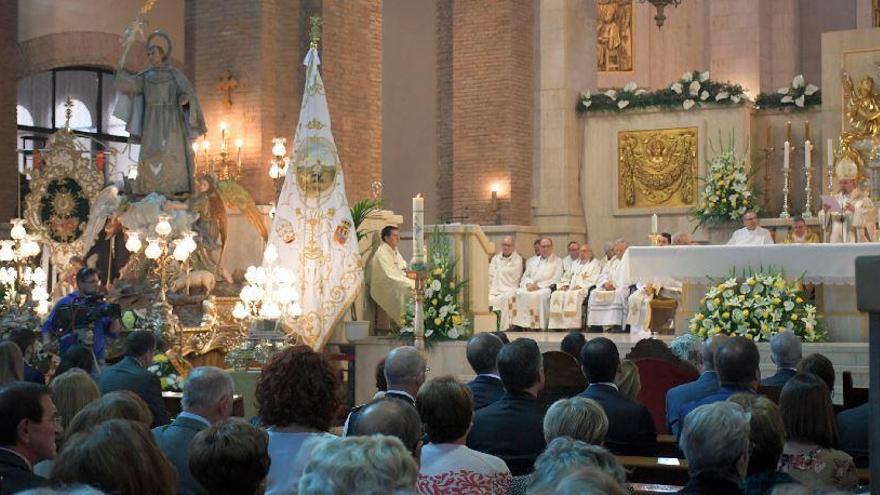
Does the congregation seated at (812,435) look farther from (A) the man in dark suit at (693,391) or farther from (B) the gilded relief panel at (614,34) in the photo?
(B) the gilded relief panel at (614,34)

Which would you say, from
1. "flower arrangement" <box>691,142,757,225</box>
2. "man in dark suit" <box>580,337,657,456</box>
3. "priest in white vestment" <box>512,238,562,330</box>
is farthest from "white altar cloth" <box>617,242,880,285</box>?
"man in dark suit" <box>580,337,657,456</box>

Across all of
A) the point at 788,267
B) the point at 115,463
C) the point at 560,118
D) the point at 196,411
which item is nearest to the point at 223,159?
the point at 560,118

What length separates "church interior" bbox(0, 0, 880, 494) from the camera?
1209 centimetres

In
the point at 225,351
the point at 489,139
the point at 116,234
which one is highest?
the point at 489,139

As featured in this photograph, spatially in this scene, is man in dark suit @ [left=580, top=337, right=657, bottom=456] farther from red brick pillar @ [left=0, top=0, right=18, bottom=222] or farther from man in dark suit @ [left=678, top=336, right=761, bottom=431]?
red brick pillar @ [left=0, top=0, right=18, bottom=222]

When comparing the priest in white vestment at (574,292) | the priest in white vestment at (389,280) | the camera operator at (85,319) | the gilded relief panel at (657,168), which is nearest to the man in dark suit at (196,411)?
the camera operator at (85,319)

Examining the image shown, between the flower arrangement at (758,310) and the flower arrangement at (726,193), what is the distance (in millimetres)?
6112

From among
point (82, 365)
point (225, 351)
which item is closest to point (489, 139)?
point (225, 351)

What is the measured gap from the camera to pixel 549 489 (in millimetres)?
3176

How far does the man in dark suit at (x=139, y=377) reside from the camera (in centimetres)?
672

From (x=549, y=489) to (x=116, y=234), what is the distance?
1366 cm

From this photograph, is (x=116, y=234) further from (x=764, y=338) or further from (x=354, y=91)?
(x=764, y=338)

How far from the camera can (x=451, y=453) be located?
455 centimetres

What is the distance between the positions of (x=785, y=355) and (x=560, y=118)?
1367 centimetres
